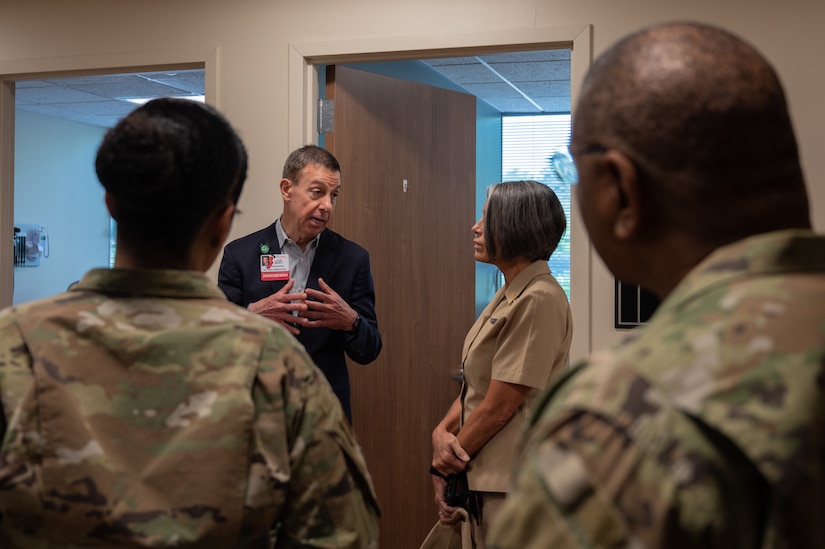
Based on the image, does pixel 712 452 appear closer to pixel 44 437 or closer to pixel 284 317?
pixel 44 437

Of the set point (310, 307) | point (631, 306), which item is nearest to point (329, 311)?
point (310, 307)

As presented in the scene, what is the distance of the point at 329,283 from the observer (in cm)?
271

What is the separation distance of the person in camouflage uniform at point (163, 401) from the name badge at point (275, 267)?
1603 millimetres

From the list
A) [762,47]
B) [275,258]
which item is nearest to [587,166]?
[275,258]

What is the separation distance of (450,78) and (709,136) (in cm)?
471

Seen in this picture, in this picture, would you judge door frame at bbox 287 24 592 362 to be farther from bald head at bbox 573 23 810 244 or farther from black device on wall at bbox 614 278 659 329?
bald head at bbox 573 23 810 244

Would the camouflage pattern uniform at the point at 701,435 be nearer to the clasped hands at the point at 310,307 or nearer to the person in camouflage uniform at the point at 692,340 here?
the person in camouflage uniform at the point at 692,340

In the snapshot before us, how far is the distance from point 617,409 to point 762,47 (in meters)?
2.49

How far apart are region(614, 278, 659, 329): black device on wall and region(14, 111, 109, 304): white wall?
5.79 m

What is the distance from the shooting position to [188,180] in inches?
41.6

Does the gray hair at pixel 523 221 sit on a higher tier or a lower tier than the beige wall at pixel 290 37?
lower

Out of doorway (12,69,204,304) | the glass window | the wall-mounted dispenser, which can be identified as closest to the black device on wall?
the glass window

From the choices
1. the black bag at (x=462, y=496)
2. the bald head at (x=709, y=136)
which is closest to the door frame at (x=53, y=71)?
the black bag at (x=462, y=496)

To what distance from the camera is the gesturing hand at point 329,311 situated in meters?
2.51
